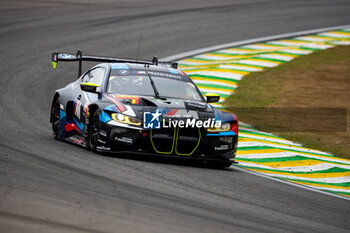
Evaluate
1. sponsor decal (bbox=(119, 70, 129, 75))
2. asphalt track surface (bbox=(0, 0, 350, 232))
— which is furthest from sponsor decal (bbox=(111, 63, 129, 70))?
asphalt track surface (bbox=(0, 0, 350, 232))

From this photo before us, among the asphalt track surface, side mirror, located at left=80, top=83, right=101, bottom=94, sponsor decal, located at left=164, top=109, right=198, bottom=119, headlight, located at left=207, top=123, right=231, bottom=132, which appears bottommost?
the asphalt track surface

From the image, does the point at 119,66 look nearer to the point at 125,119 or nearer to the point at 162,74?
the point at 162,74

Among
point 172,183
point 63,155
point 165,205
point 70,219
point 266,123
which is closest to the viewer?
point 70,219

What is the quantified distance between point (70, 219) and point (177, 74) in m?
5.18

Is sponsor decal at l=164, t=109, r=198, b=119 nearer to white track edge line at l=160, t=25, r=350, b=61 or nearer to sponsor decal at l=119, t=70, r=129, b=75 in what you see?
sponsor decal at l=119, t=70, r=129, b=75

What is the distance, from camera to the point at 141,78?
9742mm

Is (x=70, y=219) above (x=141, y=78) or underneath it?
underneath

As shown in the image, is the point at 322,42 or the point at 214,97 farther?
the point at 322,42

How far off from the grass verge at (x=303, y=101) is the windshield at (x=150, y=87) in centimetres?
322

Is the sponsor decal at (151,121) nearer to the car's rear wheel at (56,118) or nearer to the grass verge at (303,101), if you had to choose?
the car's rear wheel at (56,118)

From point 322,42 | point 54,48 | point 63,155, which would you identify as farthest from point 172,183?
point 322,42

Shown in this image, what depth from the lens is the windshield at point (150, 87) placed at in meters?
9.45

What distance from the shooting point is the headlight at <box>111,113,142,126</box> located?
335 inches

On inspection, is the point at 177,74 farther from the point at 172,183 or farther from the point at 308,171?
the point at 172,183
